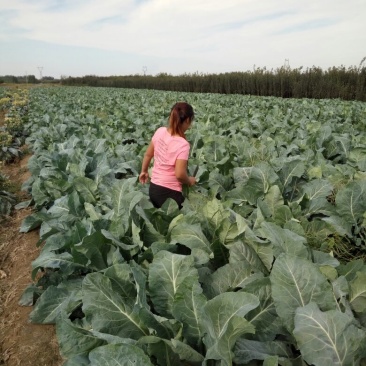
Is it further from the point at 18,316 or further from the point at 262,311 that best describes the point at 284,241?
the point at 18,316

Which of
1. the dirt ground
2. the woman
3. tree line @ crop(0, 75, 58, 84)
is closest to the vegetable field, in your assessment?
the dirt ground

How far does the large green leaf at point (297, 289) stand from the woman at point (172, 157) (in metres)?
1.87

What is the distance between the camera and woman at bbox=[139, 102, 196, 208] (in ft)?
10.2

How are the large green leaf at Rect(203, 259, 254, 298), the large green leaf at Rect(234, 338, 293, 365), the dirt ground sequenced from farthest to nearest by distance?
1. the dirt ground
2. the large green leaf at Rect(203, 259, 254, 298)
3. the large green leaf at Rect(234, 338, 293, 365)

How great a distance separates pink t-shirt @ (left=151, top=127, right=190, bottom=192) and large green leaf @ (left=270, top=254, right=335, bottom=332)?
190cm

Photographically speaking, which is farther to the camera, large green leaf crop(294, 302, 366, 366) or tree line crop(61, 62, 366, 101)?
tree line crop(61, 62, 366, 101)

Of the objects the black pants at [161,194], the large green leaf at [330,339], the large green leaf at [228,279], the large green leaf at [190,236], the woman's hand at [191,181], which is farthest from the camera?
the black pants at [161,194]

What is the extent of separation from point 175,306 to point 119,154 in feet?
11.3

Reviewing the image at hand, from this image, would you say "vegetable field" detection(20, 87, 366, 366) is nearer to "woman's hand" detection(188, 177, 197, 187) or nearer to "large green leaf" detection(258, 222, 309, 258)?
"large green leaf" detection(258, 222, 309, 258)

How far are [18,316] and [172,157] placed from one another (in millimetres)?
1842

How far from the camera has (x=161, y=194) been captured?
11.0ft

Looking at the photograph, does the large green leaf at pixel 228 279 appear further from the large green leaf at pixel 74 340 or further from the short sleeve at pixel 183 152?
the short sleeve at pixel 183 152

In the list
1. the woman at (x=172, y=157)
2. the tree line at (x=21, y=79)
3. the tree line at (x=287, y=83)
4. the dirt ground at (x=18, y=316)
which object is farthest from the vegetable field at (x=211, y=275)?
the tree line at (x=21, y=79)

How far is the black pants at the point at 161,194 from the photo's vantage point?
3334 mm
